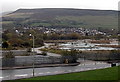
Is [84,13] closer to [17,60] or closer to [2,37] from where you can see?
[2,37]

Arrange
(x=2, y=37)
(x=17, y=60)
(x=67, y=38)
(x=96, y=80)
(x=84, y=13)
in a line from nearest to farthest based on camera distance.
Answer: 1. (x=96, y=80)
2. (x=17, y=60)
3. (x=2, y=37)
4. (x=67, y=38)
5. (x=84, y=13)

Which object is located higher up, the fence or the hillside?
the fence

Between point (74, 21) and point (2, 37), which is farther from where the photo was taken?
point (74, 21)

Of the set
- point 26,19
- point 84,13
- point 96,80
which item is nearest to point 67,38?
point 26,19

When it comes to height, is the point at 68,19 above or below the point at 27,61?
below

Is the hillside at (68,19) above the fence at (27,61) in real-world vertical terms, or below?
below

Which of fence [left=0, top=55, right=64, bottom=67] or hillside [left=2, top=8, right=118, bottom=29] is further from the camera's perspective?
hillside [left=2, top=8, right=118, bottom=29]

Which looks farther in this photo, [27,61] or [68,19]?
[68,19]

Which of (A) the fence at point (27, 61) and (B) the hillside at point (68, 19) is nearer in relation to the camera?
(A) the fence at point (27, 61)
